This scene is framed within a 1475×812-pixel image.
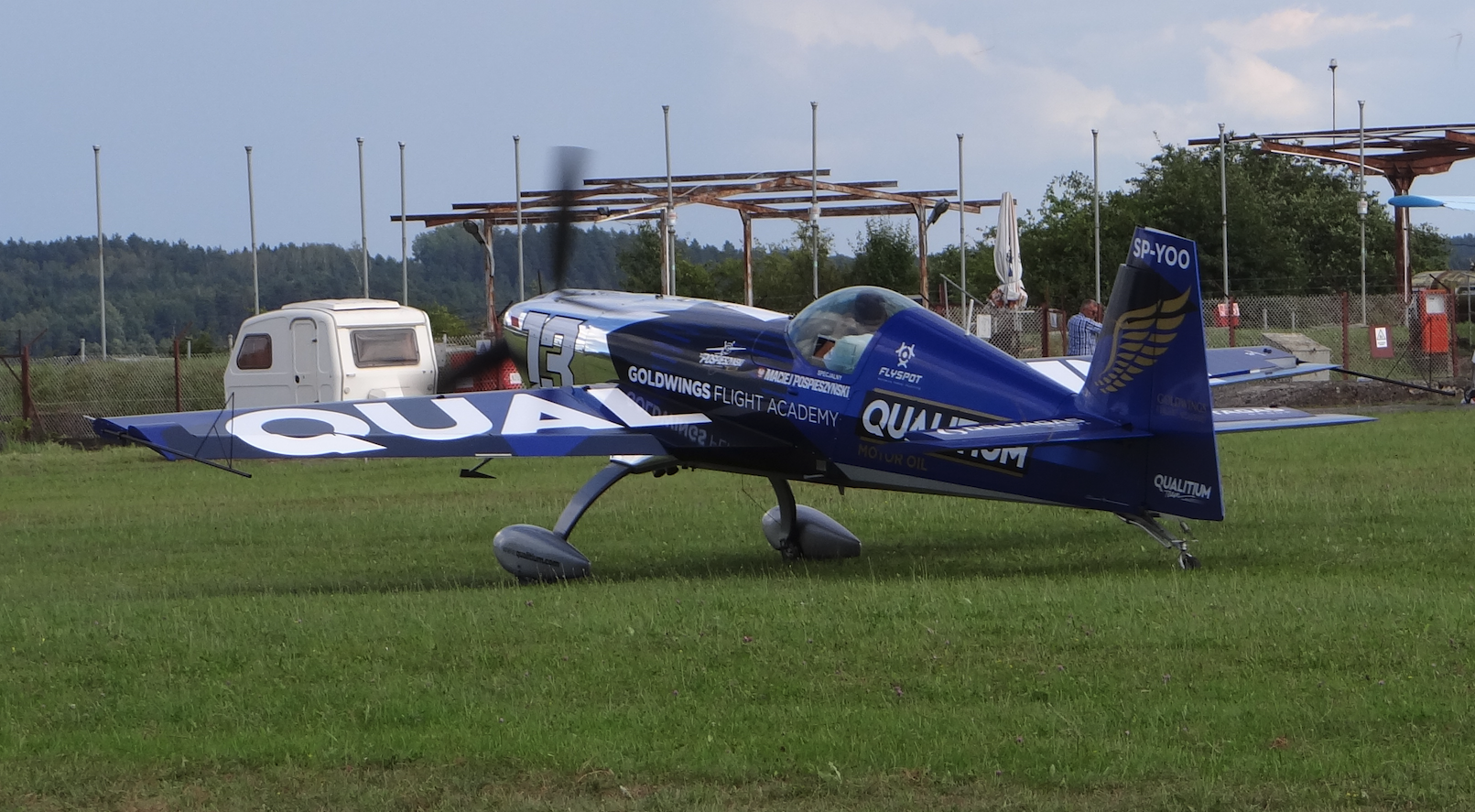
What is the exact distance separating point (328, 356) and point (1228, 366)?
15449mm

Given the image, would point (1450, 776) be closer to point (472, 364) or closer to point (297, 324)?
point (472, 364)

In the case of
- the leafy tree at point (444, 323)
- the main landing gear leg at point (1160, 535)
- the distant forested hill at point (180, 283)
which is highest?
the distant forested hill at point (180, 283)

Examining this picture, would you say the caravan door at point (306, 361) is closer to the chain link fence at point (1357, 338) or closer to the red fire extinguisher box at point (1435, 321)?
the chain link fence at point (1357, 338)

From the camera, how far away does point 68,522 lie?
49.8 feet

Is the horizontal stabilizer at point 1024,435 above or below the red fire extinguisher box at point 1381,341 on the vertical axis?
below

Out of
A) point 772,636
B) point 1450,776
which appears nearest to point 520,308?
point 772,636

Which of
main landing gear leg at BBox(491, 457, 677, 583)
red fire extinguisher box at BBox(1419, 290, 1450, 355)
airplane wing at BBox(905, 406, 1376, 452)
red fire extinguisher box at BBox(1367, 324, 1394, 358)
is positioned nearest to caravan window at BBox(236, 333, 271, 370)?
main landing gear leg at BBox(491, 457, 677, 583)

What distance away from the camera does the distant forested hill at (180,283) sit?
86.0 meters

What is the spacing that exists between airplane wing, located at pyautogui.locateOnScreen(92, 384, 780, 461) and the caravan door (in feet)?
44.1

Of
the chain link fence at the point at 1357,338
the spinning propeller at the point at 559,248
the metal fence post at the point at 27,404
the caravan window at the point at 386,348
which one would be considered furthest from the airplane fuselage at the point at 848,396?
the metal fence post at the point at 27,404

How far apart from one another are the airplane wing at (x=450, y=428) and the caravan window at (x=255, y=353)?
46.7ft

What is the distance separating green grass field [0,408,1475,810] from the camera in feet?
17.0

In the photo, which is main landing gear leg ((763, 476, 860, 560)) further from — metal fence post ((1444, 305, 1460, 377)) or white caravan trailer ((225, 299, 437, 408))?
metal fence post ((1444, 305, 1460, 377))

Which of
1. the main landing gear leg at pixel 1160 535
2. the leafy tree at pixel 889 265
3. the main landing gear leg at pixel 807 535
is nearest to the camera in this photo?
the main landing gear leg at pixel 1160 535
